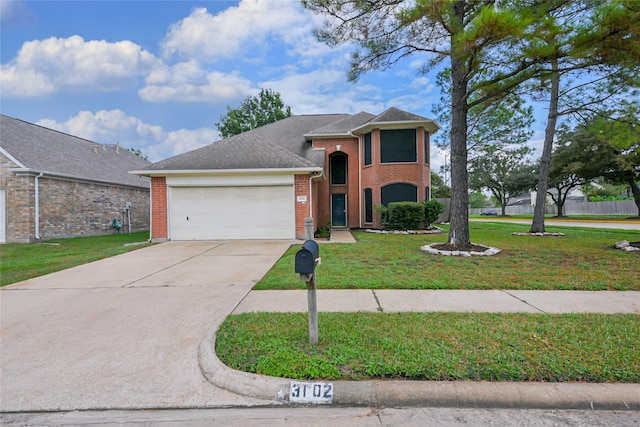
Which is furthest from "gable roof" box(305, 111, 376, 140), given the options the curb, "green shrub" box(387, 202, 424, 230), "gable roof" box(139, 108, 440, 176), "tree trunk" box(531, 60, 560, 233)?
the curb

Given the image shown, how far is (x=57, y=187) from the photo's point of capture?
45.0ft

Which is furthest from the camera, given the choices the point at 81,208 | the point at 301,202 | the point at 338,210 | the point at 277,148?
the point at 338,210

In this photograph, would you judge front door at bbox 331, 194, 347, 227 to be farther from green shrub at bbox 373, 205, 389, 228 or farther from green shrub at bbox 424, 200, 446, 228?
green shrub at bbox 424, 200, 446, 228

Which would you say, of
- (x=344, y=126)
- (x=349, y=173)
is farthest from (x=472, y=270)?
(x=344, y=126)

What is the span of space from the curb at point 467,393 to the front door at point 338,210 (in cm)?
1525

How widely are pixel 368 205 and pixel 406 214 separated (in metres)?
2.65

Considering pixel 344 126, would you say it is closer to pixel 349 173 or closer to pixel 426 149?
pixel 349 173

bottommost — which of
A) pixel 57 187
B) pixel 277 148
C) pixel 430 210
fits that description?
pixel 430 210

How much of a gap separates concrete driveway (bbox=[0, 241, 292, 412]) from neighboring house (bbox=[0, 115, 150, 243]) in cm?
852

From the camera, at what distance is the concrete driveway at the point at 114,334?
2.51 meters

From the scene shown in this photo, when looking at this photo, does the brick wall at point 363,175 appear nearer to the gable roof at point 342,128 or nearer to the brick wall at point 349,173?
the brick wall at point 349,173

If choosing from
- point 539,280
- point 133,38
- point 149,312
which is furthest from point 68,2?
point 539,280

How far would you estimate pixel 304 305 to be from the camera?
4363mm

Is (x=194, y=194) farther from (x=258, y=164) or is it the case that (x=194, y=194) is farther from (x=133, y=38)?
(x=133, y=38)
